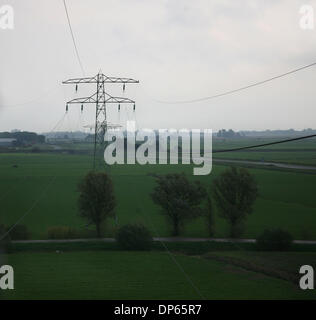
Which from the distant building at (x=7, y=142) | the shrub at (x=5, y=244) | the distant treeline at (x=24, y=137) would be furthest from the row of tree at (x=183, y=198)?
the distant building at (x=7, y=142)

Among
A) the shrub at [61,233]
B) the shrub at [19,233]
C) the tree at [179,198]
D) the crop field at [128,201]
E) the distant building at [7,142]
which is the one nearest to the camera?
the shrub at [19,233]

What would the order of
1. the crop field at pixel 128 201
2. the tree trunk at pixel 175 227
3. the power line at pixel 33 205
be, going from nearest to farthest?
the power line at pixel 33 205 < the tree trunk at pixel 175 227 < the crop field at pixel 128 201

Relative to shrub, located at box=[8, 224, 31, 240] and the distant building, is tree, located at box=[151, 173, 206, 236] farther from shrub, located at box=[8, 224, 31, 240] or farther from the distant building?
the distant building

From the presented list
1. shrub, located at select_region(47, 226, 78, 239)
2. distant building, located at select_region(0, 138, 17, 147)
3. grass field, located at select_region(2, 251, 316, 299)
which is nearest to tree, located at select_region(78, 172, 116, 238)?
shrub, located at select_region(47, 226, 78, 239)

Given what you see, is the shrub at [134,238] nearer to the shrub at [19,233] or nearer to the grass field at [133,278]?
the grass field at [133,278]

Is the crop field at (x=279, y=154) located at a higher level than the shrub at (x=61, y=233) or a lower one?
higher
